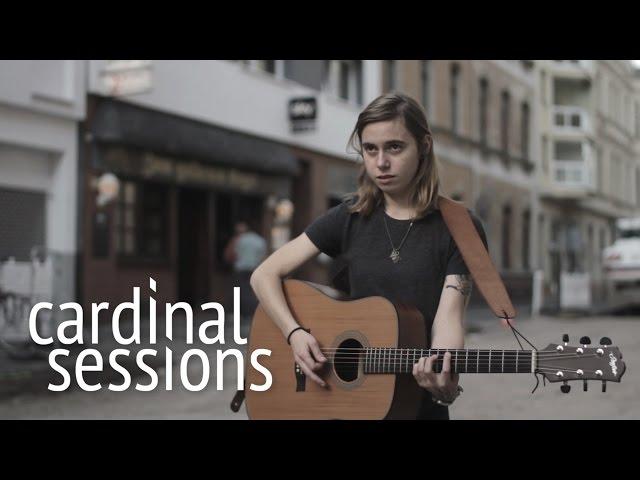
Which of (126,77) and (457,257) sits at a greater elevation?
(126,77)

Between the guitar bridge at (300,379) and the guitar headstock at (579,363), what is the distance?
0.68 meters

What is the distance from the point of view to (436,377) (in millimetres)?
2465

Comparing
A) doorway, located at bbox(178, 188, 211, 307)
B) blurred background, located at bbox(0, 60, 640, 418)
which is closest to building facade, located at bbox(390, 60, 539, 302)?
blurred background, located at bbox(0, 60, 640, 418)

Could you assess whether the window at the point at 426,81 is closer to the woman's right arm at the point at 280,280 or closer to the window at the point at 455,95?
the window at the point at 455,95

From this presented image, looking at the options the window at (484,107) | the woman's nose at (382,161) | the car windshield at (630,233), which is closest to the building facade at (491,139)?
the window at (484,107)

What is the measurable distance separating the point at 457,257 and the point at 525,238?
33.6 m

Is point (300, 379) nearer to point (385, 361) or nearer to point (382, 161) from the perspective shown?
point (385, 361)

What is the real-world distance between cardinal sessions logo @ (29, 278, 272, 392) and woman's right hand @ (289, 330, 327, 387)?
0.61ft

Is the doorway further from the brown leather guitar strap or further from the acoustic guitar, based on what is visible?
the brown leather guitar strap

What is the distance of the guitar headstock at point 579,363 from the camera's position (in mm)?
2473

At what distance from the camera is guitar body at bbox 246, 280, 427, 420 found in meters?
2.58

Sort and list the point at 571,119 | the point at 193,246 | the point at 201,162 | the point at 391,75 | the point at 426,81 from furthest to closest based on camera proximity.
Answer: the point at 571,119 < the point at 426,81 < the point at 391,75 < the point at 193,246 < the point at 201,162

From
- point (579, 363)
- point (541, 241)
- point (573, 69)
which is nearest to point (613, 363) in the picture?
point (579, 363)
